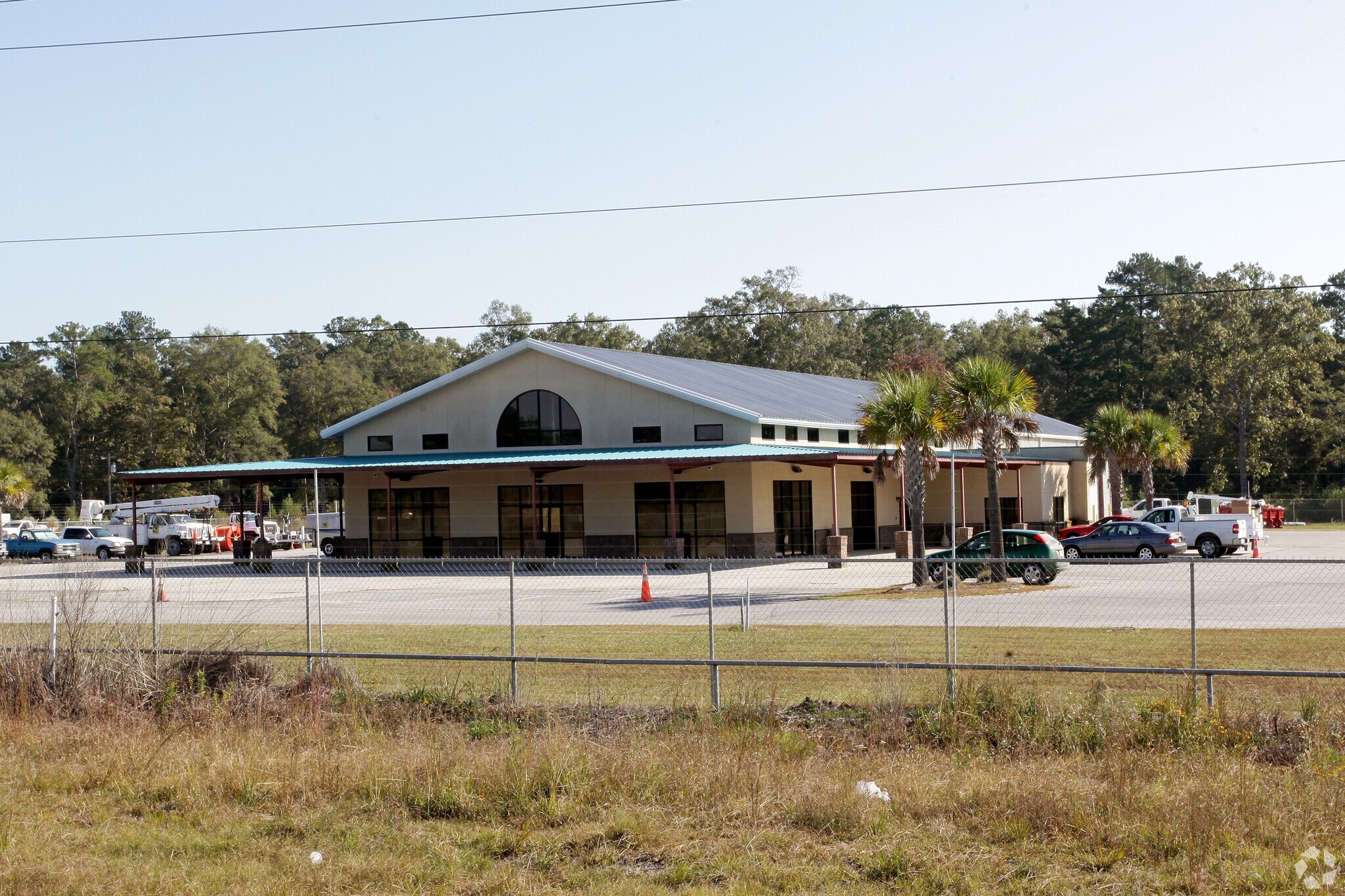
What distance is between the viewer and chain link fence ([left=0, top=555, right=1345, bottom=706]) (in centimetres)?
1313

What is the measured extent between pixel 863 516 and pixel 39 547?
3766 centimetres

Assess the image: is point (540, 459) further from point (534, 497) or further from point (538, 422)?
point (538, 422)

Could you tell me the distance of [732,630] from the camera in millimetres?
18875

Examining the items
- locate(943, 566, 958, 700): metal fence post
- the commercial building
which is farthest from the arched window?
locate(943, 566, 958, 700): metal fence post

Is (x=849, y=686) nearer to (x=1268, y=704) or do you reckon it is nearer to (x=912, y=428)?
(x=1268, y=704)

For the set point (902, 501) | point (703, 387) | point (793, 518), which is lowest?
point (793, 518)

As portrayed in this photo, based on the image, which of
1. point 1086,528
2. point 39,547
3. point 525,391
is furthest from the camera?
point 39,547

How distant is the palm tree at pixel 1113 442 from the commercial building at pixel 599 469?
401 centimetres

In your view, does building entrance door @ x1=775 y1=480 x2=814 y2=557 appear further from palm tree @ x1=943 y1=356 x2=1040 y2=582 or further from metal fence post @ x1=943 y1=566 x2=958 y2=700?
metal fence post @ x1=943 y1=566 x2=958 y2=700

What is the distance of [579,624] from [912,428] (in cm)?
1336

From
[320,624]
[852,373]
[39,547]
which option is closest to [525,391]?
[39,547]

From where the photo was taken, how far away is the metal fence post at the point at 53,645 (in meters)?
13.0

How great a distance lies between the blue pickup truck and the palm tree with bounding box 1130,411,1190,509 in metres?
46.0

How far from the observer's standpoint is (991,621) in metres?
19.0
